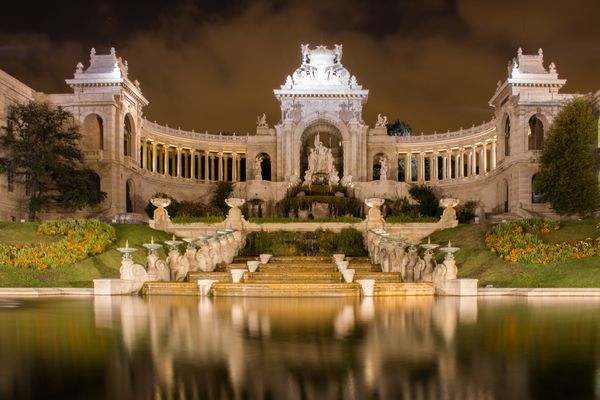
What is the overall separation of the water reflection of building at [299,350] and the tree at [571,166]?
2908 cm

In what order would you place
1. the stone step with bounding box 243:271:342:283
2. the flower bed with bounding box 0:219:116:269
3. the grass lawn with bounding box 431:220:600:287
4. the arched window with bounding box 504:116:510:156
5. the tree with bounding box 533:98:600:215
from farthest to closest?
1. the arched window with bounding box 504:116:510:156
2. the tree with bounding box 533:98:600:215
3. the flower bed with bounding box 0:219:116:269
4. the grass lawn with bounding box 431:220:600:287
5. the stone step with bounding box 243:271:342:283

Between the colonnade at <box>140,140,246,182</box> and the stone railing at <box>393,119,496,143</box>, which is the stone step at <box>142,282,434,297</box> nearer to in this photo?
the colonnade at <box>140,140,246,182</box>

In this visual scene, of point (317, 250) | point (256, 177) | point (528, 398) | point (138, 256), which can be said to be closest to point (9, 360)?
point (528, 398)

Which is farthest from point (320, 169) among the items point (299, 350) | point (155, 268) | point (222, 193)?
point (299, 350)

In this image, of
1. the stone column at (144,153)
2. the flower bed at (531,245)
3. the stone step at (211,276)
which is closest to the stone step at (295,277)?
the stone step at (211,276)

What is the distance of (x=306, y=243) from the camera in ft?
→ 126

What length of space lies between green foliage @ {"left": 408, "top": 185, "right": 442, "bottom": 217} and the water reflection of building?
131 ft

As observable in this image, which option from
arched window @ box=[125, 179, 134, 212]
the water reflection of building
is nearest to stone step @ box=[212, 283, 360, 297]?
the water reflection of building

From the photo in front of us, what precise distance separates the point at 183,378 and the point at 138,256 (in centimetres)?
2406

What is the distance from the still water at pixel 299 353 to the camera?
289 inches

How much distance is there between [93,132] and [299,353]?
5674 centimetres

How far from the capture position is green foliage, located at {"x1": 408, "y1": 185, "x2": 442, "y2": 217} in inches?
2224

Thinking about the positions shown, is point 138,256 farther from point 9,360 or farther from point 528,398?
point 528,398

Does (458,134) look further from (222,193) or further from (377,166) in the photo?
(222,193)
